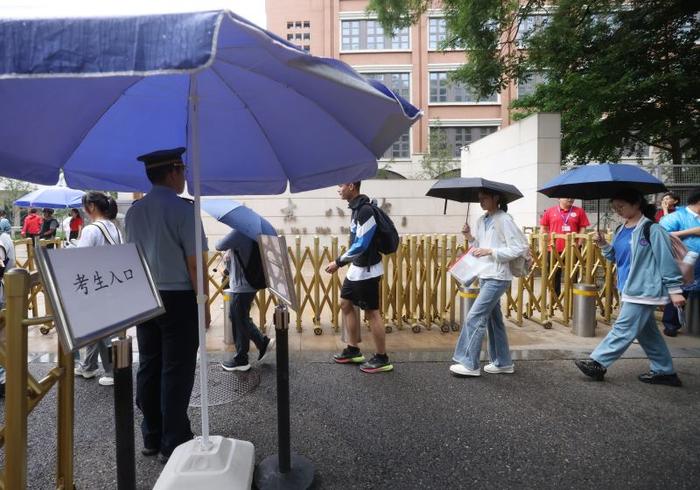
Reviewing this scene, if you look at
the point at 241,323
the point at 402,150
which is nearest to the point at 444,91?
the point at 402,150

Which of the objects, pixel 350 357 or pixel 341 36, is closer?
pixel 350 357

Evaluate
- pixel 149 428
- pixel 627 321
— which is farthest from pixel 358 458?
pixel 627 321

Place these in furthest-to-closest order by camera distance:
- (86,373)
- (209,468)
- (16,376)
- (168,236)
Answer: (86,373) < (168,236) < (209,468) < (16,376)

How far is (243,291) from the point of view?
427 centimetres

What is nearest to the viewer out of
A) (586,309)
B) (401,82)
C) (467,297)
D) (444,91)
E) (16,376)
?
(16,376)

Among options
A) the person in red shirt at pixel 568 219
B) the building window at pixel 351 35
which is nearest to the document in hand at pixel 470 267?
the person in red shirt at pixel 568 219

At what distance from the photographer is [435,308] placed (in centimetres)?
575

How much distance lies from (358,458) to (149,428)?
1.34 metres

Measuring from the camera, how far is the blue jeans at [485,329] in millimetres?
3936

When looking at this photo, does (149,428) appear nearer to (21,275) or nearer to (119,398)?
(119,398)

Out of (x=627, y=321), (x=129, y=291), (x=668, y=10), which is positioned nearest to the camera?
(x=129, y=291)

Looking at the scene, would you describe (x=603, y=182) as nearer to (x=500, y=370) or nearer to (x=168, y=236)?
(x=500, y=370)

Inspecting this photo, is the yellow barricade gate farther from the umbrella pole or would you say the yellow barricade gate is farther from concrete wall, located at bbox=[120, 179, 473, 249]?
concrete wall, located at bbox=[120, 179, 473, 249]

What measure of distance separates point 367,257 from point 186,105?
197 cm
